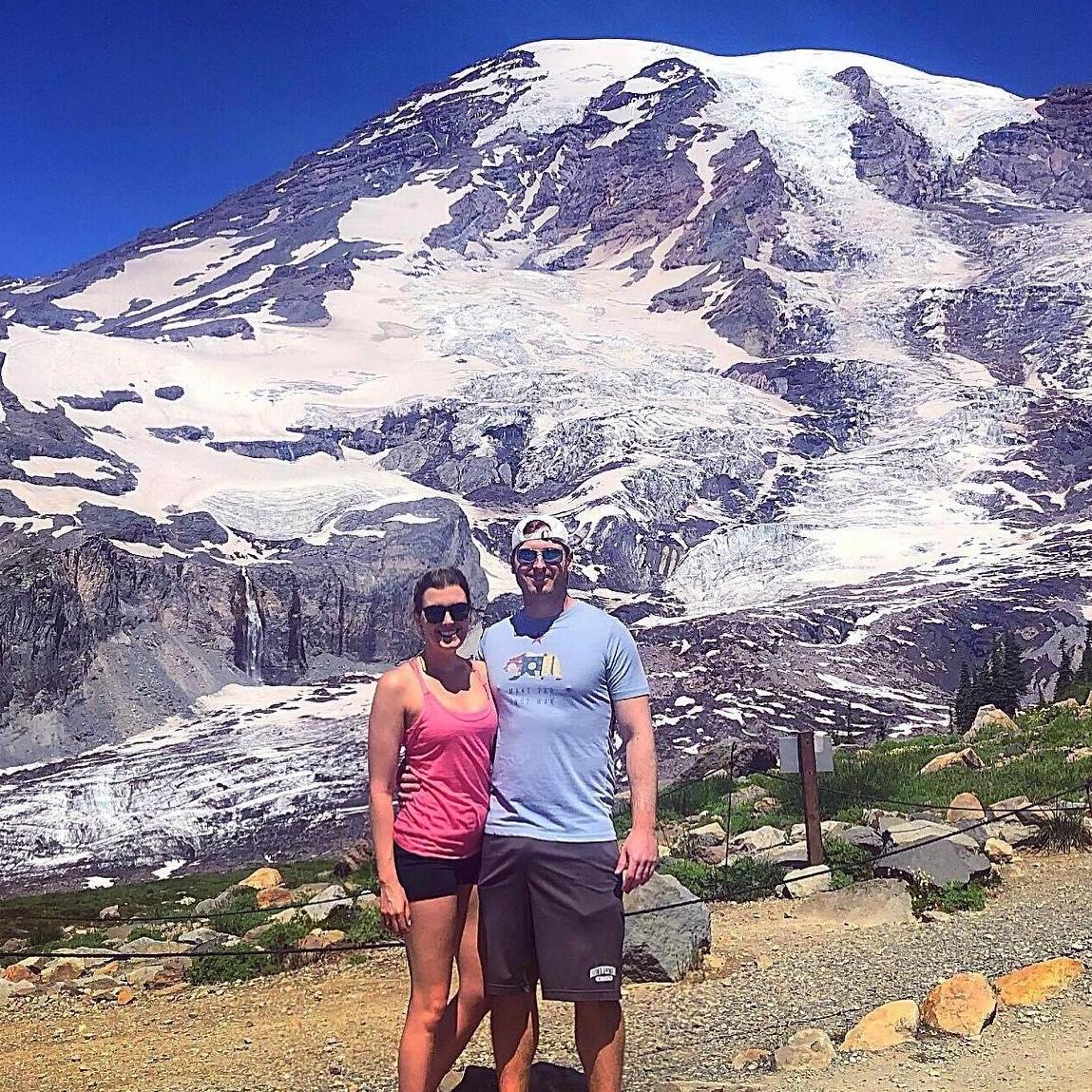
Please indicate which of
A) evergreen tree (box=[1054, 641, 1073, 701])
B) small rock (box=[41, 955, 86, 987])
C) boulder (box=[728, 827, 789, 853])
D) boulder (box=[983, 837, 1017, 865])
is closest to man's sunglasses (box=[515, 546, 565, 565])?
small rock (box=[41, 955, 86, 987])

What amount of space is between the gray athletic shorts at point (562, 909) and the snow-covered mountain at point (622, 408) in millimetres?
20042

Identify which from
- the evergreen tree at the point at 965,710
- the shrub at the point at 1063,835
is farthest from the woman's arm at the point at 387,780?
the evergreen tree at the point at 965,710

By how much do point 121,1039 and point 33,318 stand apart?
142 meters

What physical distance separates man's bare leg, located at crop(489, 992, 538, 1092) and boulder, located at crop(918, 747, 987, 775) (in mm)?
11394

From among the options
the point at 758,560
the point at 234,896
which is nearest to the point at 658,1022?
the point at 234,896

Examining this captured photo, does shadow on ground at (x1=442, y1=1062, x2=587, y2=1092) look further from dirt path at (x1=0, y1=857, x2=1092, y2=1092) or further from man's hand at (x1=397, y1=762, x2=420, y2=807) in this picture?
man's hand at (x1=397, y1=762, x2=420, y2=807)

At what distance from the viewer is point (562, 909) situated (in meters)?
4.47

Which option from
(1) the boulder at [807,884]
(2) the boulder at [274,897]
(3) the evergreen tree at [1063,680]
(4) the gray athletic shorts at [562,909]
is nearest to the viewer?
(4) the gray athletic shorts at [562,909]

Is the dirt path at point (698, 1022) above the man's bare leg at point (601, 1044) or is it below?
below

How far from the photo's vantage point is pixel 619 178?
574 feet

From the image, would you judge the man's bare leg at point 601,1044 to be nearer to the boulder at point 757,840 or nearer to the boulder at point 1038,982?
the boulder at point 1038,982

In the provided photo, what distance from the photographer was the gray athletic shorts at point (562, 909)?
4.45 m

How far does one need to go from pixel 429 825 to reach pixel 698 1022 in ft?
10.5

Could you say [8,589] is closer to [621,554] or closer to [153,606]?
[153,606]
